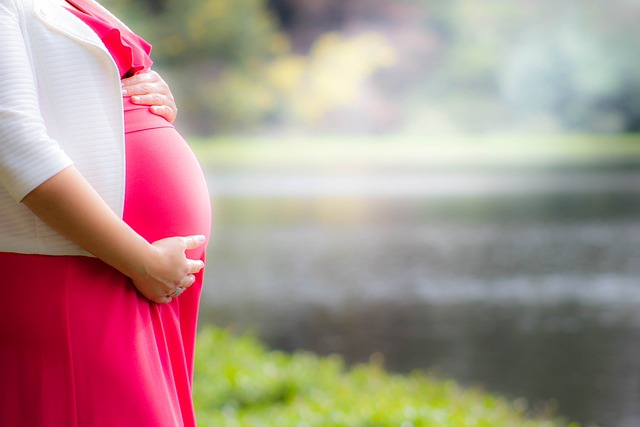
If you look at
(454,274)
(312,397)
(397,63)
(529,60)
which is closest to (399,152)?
(397,63)

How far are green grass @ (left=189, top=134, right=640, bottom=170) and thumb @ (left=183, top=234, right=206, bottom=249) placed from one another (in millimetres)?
14676

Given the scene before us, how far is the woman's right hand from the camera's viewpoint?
912mm

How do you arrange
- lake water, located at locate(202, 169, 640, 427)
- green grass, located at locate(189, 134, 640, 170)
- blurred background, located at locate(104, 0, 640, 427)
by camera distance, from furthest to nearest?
green grass, located at locate(189, 134, 640, 170) < blurred background, located at locate(104, 0, 640, 427) < lake water, located at locate(202, 169, 640, 427)

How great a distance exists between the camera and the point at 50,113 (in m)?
0.90

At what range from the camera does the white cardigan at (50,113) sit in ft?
2.81

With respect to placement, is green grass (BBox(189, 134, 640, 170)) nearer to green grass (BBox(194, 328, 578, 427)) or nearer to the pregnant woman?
green grass (BBox(194, 328, 578, 427))

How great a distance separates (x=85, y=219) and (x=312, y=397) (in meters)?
2.68

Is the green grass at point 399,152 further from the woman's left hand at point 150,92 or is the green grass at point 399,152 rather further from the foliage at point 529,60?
the woman's left hand at point 150,92

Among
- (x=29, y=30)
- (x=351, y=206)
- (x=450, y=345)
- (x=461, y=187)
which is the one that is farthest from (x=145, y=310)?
(x=461, y=187)

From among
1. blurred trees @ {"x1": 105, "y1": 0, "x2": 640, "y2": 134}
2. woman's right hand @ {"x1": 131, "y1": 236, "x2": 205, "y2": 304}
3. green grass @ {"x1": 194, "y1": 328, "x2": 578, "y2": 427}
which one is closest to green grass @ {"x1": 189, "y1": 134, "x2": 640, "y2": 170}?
blurred trees @ {"x1": 105, "y1": 0, "x2": 640, "y2": 134}

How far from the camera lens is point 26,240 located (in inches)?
35.7

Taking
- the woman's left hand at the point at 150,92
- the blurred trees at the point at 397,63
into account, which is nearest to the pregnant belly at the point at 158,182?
the woman's left hand at the point at 150,92

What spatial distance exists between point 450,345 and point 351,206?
7953 millimetres

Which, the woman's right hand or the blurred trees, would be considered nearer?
the woman's right hand
